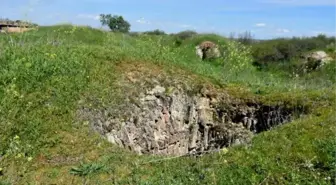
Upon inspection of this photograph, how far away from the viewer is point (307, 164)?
244 inches

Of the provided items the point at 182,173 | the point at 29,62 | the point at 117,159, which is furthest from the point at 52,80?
the point at 182,173

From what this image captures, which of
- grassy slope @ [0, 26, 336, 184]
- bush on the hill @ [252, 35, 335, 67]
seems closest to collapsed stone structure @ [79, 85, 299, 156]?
grassy slope @ [0, 26, 336, 184]

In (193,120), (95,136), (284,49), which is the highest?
(284,49)

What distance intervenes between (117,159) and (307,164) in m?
2.51

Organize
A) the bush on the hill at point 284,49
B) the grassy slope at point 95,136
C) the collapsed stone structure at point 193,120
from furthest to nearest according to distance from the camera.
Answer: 1. the bush on the hill at point 284,49
2. the collapsed stone structure at point 193,120
3. the grassy slope at point 95,136

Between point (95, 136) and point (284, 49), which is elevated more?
point (284, 49)

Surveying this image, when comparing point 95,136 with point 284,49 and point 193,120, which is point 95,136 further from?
point 284,49

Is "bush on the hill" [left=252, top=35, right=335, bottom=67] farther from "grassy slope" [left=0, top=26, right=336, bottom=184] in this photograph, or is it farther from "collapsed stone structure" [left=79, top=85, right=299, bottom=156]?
"grassy slope" [left=0, top=26, right=336, bottom=184]

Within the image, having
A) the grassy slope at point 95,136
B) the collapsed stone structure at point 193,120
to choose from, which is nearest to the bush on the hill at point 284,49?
the collapsed stone structure at point 193,120

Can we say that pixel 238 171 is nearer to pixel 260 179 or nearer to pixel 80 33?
pixel 260 179

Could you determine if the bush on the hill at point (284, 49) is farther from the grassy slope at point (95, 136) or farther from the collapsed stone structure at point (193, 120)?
the grassy slope at point (95, 136)

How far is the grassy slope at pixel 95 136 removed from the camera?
241 inches

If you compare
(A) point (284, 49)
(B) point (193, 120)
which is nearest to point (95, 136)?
(B) point (193, 120)

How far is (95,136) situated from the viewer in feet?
24.7
